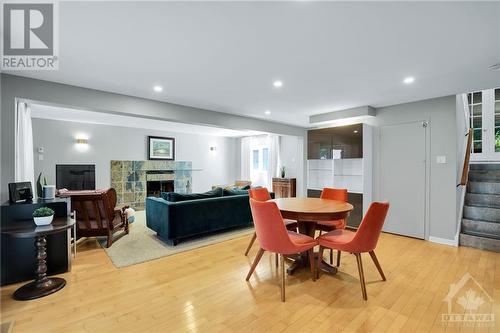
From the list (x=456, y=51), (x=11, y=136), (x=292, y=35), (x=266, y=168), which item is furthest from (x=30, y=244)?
(x=266, y=168)

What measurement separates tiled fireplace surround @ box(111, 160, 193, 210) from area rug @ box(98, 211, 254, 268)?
2.37 metres

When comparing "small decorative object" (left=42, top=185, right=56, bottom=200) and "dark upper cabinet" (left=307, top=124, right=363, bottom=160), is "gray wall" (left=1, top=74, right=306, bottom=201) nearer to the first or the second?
"small decorative object" (left=42, top=185, right=56, bottom=200)

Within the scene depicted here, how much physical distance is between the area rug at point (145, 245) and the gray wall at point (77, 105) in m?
1.48

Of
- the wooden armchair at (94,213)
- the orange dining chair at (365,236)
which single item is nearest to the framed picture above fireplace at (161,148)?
the wooden armchair at (94,213)

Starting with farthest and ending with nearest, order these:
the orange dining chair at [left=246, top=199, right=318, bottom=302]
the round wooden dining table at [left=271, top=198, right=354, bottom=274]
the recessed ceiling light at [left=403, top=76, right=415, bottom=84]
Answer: the recessed ceiling light at [left=403, top=76, right=415, bottom=84], the round wooden dining table at [left=271, top=198, right=354, bottom=274], the orange dining chair at [left=246, top=199, right=318, bottom=302]

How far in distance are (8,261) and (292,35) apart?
369cm

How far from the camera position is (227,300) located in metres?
2.19

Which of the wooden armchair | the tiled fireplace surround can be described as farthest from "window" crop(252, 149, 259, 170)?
the wooden armchair

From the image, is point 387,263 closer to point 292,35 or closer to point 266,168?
point 292,35

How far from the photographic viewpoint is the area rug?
125 inches

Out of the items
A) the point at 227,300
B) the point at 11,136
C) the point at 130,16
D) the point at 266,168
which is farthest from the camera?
the point at 266,168

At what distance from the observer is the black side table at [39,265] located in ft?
7.25

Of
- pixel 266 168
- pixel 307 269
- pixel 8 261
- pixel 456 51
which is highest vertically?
pixel 456 51

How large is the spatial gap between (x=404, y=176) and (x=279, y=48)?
3.53 metres
